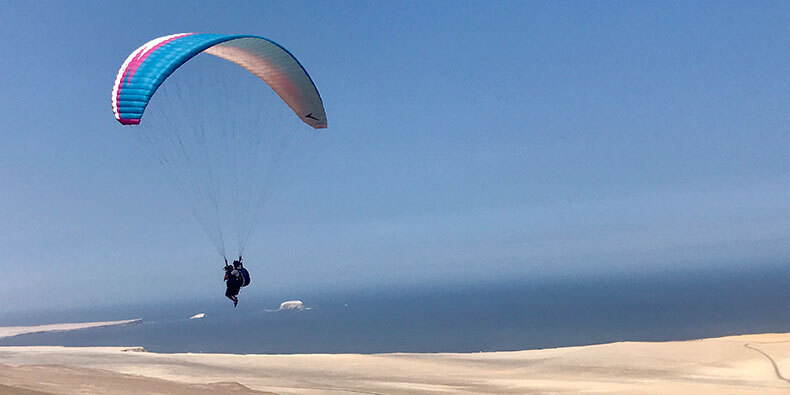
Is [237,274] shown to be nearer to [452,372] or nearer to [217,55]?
[217,55]

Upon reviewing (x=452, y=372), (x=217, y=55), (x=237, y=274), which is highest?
(x=217, y=55)

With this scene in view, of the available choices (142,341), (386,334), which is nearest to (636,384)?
(386,334)

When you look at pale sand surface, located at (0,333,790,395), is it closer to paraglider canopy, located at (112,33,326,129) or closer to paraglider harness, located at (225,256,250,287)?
paraglider harness, located at (225,256,250,287)

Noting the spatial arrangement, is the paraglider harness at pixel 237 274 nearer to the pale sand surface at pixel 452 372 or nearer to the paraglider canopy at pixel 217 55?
the pale sand surface at pixel 452 372

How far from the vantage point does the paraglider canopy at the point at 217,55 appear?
13.6 metres

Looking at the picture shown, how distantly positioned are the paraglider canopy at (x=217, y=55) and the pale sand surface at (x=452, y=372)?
6734 millimetres

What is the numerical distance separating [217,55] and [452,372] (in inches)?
590

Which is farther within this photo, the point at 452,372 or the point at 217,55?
the point at 452,372

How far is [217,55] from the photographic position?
17.5 metres

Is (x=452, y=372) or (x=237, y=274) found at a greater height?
(x=237, y=274)

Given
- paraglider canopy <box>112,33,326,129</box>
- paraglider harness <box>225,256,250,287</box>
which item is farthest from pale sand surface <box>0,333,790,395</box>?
paraglider canopy <box>112,33,326,129</box>

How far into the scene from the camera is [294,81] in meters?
18.2

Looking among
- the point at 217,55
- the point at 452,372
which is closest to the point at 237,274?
the point at 217,55

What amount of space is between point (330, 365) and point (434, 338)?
72014 mm
